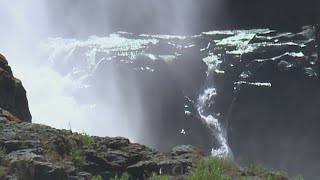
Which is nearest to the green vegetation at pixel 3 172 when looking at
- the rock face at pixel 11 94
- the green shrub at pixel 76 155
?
the green shrub at pixel 76 155

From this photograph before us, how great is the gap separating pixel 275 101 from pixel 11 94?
58967mm

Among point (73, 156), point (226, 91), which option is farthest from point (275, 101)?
point (73, 156)

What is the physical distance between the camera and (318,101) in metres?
71.3

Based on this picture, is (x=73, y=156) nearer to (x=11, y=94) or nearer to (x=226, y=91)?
(x=11, y=94)

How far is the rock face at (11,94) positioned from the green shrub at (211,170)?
6.58 m

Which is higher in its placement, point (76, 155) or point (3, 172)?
point (76, 155)

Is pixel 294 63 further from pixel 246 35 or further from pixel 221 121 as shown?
pixel 246 35

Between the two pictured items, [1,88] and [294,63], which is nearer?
[1,88]

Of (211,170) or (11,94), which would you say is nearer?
(211,170)

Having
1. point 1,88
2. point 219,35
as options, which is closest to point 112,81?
point 219,35

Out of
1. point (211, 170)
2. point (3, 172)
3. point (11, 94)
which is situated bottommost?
point (3, 172)

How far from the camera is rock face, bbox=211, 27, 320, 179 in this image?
6700cm

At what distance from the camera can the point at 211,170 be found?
443 inches

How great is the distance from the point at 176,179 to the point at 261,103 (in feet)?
198
